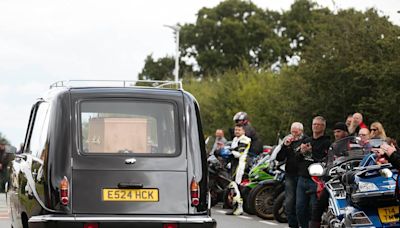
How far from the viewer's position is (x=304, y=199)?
1728cm

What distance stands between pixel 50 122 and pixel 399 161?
3362 millimetres

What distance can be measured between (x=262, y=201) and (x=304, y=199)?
4.85 metres

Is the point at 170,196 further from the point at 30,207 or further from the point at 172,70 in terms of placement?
the point at 172,70

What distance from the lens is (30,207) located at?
1211 centimetres

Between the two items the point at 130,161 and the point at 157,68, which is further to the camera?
the point at 157,68

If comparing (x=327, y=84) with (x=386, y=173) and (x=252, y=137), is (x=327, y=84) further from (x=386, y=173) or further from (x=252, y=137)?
(x=386, y=173)

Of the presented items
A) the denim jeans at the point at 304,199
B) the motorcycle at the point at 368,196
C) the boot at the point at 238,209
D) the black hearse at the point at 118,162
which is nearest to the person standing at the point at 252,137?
the boot at the point at 238,209

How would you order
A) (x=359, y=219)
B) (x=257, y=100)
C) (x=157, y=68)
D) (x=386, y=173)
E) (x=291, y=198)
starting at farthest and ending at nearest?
(x=157, y=68) < (x=257, y=100) < (x=291, y=198) < (x=359, y=219) < (x=386, y=173)

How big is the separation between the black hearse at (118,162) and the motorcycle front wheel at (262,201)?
975 cm

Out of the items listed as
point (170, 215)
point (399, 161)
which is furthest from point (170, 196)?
point (399, 161)

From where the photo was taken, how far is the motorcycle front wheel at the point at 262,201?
22031 mm

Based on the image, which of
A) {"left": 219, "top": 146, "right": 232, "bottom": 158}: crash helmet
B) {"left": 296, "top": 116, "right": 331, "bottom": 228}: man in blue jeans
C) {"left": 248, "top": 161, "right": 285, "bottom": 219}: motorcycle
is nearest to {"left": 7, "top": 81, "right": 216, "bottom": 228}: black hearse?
{"left": 296, "top": 116, "right": 331, "bottom": 228}: man in blue jeans

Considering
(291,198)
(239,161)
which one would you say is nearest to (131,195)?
(291,198)

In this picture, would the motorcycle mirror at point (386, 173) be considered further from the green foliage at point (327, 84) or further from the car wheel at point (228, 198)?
the green foliage at point (327, 84)
